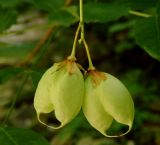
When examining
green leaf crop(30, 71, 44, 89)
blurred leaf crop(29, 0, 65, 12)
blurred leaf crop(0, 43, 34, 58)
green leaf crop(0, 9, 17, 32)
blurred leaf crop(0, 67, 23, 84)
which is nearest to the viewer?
green leaf crop(30, 71, 44, 89)

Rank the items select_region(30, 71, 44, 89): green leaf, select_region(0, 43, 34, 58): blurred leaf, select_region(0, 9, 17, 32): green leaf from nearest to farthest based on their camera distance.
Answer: select_region(30, 71, 44, 89): green leaf
select_region(0, 9, 17, 32): green leaf
select_region(0, 43, 34, 58): blurred leaf

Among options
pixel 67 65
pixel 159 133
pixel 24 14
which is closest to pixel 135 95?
pixel 159 133

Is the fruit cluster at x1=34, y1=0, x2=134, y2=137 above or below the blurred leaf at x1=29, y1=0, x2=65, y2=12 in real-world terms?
above

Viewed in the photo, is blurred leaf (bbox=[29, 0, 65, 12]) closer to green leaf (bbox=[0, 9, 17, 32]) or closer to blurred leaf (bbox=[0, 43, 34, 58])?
green leaf (bbox=[0, 9, 17, 32])

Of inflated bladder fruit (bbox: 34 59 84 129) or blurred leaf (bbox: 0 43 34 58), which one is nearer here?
inflated bladder fruit (bbox: 34 59 84 129)

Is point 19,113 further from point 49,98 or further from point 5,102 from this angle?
point 49,98

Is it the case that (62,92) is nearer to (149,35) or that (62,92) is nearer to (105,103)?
(105,103)

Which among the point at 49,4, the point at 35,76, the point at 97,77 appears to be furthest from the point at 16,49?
the point at 97,77

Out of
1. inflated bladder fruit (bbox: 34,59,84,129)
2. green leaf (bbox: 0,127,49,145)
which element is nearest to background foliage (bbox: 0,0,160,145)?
green leaf (bbox: 0,127,49,145)
